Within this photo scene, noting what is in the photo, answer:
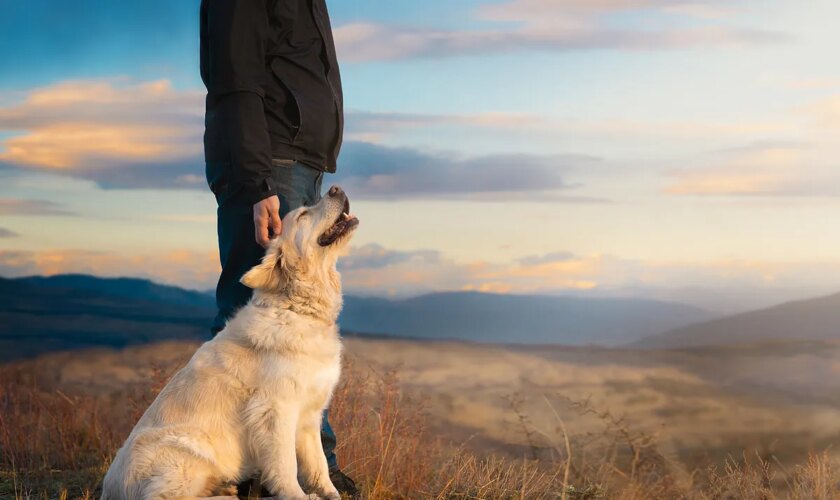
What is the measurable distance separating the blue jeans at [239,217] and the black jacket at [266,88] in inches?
2.4

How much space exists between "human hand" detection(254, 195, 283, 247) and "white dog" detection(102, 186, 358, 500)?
0.21ft

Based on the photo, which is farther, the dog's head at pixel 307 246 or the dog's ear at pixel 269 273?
the dog's head at pixel 307 246

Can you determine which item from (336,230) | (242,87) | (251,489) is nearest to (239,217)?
(336,230)

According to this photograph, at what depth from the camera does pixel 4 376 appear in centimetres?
1023

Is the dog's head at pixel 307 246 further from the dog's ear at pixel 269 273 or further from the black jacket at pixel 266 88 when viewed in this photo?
the black jacket at pixel 266 88

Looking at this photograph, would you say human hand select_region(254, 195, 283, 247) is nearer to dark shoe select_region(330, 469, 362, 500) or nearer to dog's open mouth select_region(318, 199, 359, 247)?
Result: dog's open mouth select_region(318, 199, 359, 247)

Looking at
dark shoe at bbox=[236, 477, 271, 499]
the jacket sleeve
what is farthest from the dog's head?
dark shoe at bbox=[236, 477, 271, 499]

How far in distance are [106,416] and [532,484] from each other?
4.94 m

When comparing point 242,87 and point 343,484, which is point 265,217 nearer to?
point 242,87

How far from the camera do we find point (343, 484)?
6238 mm

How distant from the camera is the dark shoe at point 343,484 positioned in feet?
20.3

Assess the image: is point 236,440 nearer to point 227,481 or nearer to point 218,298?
point 227,481

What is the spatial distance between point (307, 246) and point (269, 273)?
28 centimetres

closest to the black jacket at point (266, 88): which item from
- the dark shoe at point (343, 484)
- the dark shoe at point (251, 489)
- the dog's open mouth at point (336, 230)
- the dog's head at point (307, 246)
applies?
the dog's head at point (307, 246)
